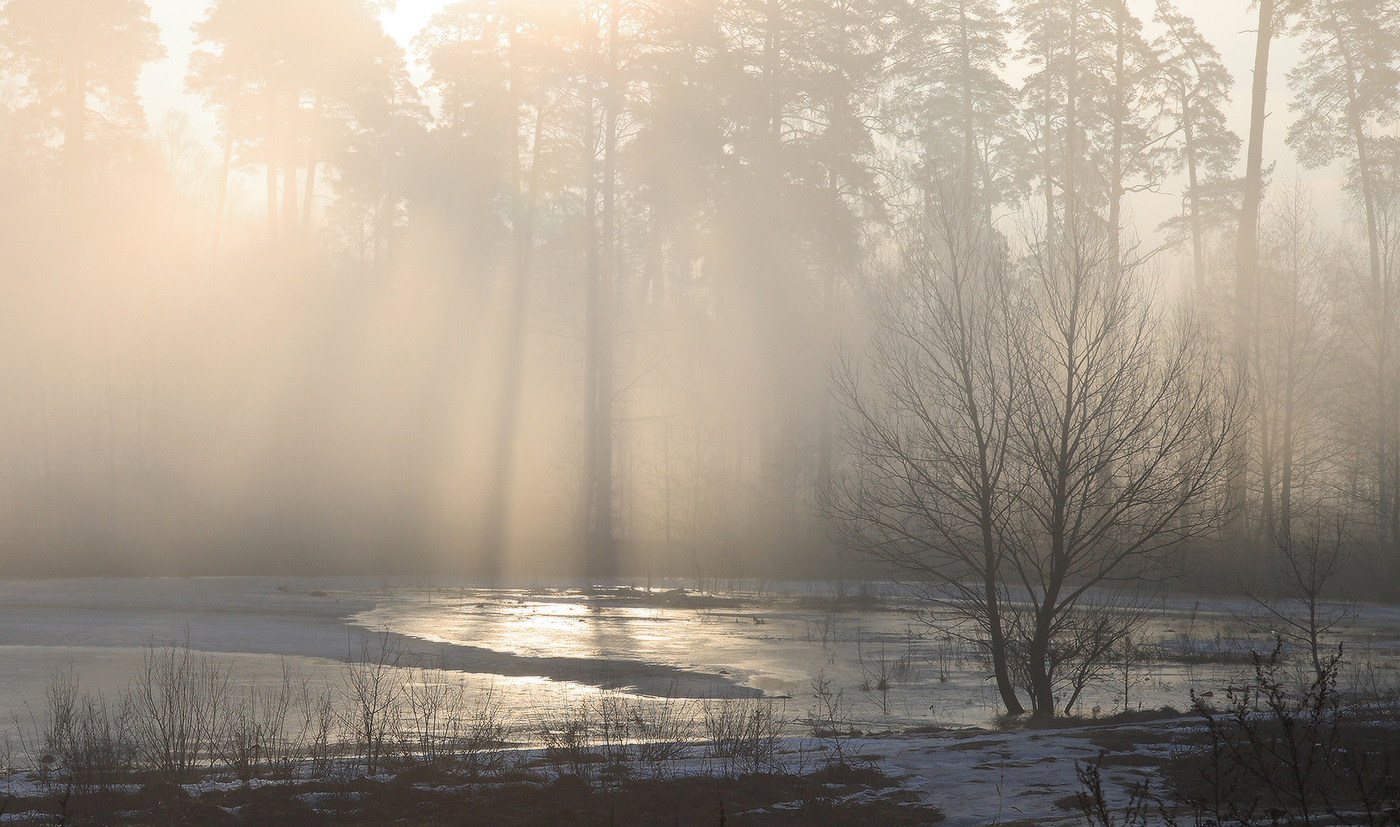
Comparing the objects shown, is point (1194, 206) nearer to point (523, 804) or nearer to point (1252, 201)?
point (1252, 201)

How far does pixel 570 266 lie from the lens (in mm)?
39781

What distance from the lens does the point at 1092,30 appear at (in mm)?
34094

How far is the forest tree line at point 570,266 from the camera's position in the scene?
32.0 metres

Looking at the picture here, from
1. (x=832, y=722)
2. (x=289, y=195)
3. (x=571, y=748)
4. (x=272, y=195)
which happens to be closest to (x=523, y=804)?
(x=571, y=748)

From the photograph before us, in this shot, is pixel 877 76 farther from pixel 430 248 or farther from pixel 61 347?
pixel 61 347

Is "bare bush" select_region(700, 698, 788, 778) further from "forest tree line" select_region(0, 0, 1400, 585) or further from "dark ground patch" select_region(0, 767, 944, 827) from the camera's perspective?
"forest tree line" select_region(0, 0, 1400, 585)

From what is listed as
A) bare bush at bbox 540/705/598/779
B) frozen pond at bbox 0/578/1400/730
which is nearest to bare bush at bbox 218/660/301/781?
frozen pond at bbox 0/578/1400/730

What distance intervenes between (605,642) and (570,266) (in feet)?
78.3

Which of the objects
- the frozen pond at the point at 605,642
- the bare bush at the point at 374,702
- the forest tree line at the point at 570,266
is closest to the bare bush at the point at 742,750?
the frozen pond at the point at 605,642

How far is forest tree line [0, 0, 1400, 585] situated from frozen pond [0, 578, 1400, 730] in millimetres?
6278

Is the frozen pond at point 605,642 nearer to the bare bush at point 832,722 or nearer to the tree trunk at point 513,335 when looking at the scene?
the bare bush at point 832,722

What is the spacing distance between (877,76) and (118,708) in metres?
31.9

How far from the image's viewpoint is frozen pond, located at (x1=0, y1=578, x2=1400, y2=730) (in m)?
13.9

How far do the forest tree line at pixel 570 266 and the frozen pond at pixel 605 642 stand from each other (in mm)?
6278
